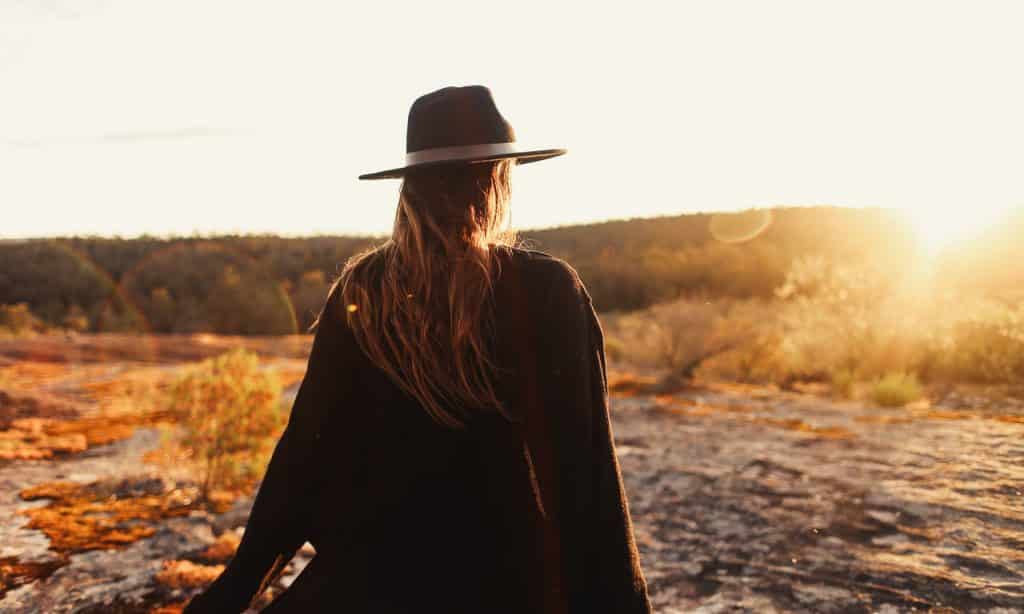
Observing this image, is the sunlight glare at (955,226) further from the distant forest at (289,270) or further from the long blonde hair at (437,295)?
the long blonde hair at (437,295)

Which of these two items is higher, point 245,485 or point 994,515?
point 994,515

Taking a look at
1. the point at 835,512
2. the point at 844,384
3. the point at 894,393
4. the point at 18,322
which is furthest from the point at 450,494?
the point at 18,322

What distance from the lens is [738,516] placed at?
4109 millimetres

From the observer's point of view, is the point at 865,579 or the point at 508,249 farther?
the point at 865,579

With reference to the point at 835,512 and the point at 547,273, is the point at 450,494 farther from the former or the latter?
the point at 835,512

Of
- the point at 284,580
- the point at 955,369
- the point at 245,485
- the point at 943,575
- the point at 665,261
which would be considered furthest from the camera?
the point at 665,261

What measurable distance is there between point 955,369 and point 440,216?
958 cm

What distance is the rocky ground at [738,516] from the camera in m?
3.03

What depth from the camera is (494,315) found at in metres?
1.51

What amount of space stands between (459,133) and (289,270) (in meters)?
40.5

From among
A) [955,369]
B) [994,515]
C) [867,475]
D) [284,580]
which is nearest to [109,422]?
[284,580]

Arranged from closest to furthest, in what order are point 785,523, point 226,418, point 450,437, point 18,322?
1. point 450,437
2. point 785,523
3. point 226,418
4. point 18,322

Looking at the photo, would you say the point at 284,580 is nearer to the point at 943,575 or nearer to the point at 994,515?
the point at 943,575

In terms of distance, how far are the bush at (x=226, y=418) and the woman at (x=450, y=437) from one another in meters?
3.83
